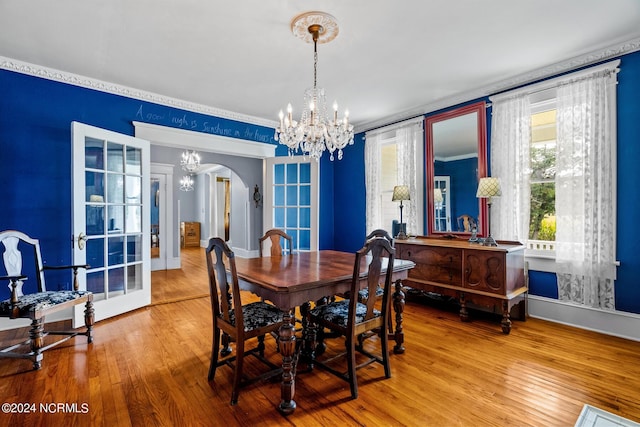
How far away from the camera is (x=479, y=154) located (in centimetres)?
375

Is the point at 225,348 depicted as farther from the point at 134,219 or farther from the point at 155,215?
the point at 155,215

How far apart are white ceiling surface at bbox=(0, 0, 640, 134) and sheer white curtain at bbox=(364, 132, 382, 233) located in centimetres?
128

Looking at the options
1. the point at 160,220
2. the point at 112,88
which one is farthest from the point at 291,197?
the point at 160,220

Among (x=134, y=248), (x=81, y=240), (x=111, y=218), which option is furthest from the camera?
(x=134, y=248)

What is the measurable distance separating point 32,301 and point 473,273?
4015 millimetres

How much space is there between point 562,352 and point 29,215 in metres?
5.18

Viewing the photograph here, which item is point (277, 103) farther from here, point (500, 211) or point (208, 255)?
point (500, 211)

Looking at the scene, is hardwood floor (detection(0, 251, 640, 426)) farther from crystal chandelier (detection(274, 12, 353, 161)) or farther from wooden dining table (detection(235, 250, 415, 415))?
crystal chandelier (detection(274, 12, 353, 161))

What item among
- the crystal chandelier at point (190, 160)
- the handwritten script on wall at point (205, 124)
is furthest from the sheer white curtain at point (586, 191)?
the crystal chandelier at point (190, 160)

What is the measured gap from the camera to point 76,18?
236 cm

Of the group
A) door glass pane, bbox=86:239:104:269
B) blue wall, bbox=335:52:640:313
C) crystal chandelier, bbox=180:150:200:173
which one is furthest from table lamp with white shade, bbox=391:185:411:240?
crystal chandelier, bbox=180:150:200:173

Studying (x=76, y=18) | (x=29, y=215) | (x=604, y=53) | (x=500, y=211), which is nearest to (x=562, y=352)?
(x=500, y=211)

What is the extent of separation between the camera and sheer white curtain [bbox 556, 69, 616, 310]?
284 cm

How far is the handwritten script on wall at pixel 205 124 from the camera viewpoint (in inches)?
154
